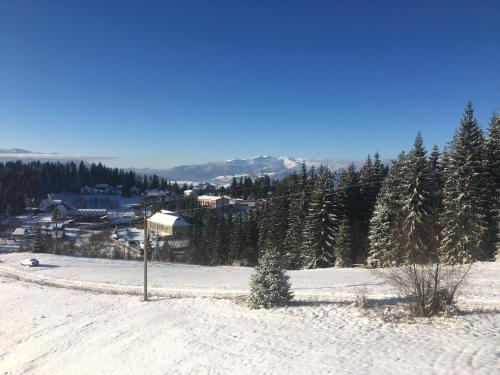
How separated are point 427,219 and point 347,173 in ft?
64.8

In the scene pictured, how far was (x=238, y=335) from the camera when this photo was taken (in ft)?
51.6

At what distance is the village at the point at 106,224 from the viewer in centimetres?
8938

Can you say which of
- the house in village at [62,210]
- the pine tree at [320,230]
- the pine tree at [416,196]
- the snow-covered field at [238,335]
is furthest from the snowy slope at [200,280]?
the house in village at [62,210]

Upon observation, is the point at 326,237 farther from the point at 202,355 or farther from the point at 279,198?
the point at 202,355

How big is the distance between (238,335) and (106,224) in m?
129

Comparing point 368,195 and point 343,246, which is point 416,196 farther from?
point 368,195

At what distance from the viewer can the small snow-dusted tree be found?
1891 centimetres

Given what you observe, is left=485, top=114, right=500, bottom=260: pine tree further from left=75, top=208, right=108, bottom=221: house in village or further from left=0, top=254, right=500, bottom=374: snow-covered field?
left=75, top=208, right=108, bottom=221: house in village

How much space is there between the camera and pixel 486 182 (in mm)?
35594

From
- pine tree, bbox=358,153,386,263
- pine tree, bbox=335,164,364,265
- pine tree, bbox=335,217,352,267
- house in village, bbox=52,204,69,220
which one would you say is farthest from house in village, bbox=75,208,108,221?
pine tree, bbox=335,217,352,267

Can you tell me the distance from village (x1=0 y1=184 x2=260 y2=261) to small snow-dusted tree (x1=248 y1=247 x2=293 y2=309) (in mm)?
56447

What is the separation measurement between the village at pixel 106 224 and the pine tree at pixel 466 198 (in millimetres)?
44921

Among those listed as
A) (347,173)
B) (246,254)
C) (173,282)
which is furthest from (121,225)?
(173,282)

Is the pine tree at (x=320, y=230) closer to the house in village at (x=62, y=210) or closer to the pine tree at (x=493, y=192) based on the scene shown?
the pine tree at (x=493, y=192)
